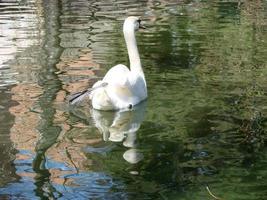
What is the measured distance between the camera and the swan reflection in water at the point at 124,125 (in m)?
7.03

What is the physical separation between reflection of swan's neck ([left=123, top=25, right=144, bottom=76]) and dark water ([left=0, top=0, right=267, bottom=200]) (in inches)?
18.7

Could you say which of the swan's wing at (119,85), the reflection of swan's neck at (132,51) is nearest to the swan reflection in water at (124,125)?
the swan's wing at (119,85)

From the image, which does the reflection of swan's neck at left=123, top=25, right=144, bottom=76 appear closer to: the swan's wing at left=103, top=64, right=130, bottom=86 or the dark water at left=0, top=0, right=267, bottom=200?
the dark water at left=0, top=0, right=267, bottom=200

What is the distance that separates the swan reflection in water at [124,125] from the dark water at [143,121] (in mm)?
13

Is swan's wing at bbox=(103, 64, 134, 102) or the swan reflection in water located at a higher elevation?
swan's wing at bbox=(103, 64, 134, 102)

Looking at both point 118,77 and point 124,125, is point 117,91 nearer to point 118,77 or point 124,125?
point 118,77

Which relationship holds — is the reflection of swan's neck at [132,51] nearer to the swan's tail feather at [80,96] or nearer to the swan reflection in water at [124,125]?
the swan reflection in water at [124,125]

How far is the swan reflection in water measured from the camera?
277 inches

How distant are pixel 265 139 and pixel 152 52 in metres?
5.78

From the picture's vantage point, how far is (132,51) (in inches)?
380

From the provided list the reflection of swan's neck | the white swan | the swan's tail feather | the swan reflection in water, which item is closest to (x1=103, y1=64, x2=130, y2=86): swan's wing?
the white swan

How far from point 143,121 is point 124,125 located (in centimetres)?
26

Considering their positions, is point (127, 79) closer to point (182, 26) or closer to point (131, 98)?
point (131, 98)

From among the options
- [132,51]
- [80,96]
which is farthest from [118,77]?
[132,51]
